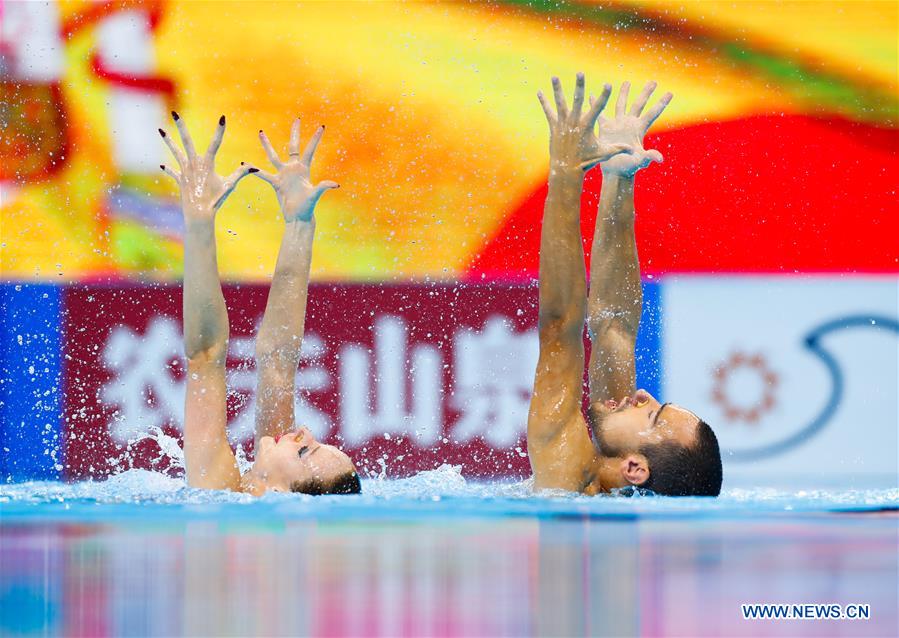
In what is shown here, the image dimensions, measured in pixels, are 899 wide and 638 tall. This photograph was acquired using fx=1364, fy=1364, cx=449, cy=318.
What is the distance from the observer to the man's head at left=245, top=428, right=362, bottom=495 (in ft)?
13.6

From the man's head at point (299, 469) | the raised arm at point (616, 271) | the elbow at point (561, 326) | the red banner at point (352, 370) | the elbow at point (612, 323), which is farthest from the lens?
the red banner at point (352, 370)

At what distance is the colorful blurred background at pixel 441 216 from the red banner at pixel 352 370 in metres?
0.01

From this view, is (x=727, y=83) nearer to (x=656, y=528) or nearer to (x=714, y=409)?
(x=714, y=409)

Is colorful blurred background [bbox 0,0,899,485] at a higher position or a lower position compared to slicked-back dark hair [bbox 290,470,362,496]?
higher

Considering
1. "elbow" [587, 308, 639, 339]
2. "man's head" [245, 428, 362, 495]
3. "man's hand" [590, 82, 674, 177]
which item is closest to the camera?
"man's head" [245, 428, 362, 495]

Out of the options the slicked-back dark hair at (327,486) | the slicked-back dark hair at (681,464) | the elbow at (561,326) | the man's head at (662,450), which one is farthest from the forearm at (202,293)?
the slicked-back dark hair at (681,464)

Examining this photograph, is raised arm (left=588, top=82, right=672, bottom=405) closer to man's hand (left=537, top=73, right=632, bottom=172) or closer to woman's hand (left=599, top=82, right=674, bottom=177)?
woman's hand (left=599, top=82, right=674, bottom=177)

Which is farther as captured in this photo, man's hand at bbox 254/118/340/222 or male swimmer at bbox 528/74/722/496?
man's hand at bbox 254/118/340/222

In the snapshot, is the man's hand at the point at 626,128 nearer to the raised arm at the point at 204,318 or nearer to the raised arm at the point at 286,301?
the raised arm at the point at 286,301

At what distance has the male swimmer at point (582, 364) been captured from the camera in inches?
154

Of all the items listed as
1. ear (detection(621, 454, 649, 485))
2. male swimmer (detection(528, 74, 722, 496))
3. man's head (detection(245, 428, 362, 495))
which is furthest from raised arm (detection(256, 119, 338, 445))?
ear (detection(621, 454, 649, 485))

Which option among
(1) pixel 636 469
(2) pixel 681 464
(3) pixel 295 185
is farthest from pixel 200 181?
(2) pixel 681 464

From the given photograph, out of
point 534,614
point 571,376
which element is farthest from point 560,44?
point 534,614

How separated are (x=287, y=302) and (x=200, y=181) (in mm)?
566
